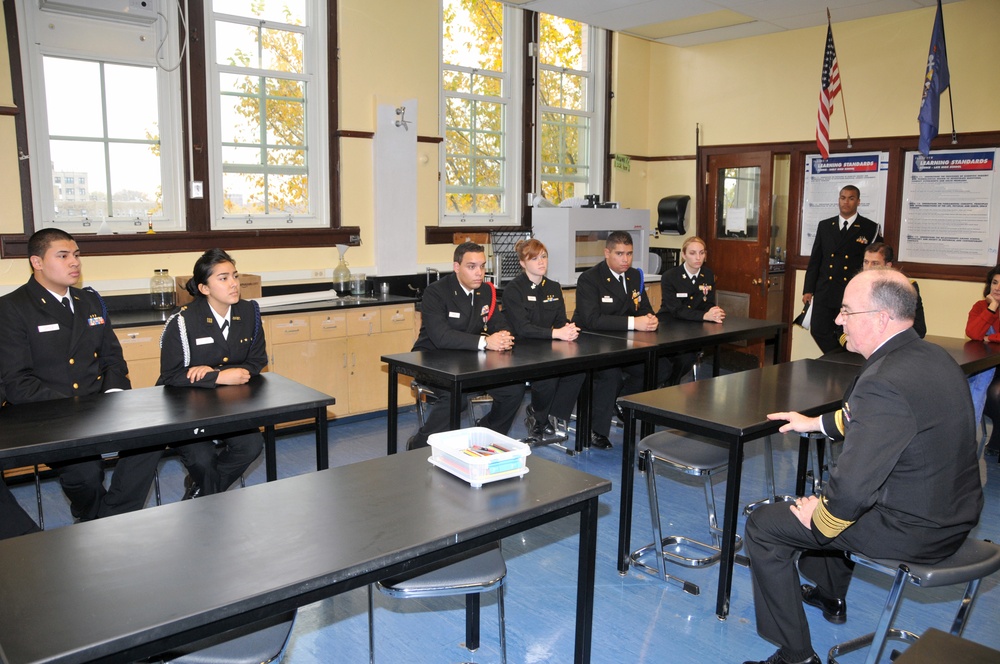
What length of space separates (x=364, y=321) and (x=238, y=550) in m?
3.75

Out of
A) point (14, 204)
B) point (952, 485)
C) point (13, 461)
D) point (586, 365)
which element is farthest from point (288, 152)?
point (952, 485)

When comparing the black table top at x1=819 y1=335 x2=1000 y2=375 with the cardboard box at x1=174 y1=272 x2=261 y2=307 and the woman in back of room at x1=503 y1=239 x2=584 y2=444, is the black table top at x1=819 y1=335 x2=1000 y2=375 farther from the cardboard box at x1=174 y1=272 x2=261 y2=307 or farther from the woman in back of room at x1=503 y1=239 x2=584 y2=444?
the cardboard box at x1=174 y1=272 x2=261 y2=307

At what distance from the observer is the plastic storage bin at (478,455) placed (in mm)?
2156

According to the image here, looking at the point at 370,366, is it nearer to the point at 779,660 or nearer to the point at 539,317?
the point at 539,317

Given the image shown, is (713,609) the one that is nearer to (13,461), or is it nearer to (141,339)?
(13,461)

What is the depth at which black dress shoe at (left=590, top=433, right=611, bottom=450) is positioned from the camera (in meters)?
5.09

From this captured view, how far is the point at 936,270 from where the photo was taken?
617cm

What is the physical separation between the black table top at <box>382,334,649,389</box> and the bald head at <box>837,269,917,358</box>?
1.77m

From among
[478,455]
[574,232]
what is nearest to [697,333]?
[574,232]

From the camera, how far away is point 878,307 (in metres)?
2.29

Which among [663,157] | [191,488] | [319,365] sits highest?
[663,157]

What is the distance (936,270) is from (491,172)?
12.5ft

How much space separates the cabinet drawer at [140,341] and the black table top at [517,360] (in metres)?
1.47

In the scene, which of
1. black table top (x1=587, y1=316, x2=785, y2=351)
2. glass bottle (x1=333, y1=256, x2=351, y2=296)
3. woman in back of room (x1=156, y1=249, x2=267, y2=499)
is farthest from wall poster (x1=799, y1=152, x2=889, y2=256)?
woman in back of room (x1=156, y1=249, x2=267, y2=499)
